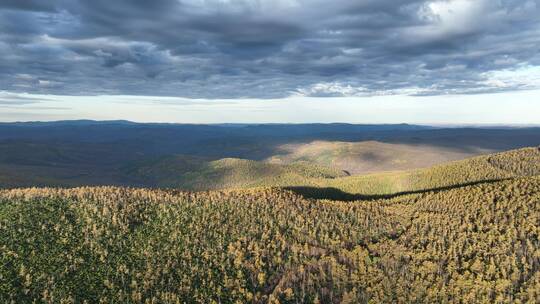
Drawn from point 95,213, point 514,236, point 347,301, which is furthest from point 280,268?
point 514,236

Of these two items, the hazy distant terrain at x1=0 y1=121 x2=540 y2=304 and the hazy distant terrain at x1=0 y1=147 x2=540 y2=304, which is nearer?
the hazy distant terrain at x1=0 y1=121 x2=540 y2=304

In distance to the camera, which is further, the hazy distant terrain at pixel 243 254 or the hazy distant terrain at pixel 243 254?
the hazy distant terrain at pixel 243 254

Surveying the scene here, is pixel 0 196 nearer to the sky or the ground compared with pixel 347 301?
nearer to the sky

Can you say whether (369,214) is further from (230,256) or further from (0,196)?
(0,196)

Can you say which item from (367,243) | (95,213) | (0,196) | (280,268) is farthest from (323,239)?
(0,196)

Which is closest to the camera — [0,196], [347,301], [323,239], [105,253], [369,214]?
[347,301]

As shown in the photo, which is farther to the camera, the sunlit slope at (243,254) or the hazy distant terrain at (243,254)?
the sunlit slope at (243,254)

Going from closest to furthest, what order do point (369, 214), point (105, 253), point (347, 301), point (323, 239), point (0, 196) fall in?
point (347, 301) < point (105, 253) < point (323, 239) < point (0, 196) < point (369, 214)

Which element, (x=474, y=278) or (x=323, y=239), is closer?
(x=474, y=278)
